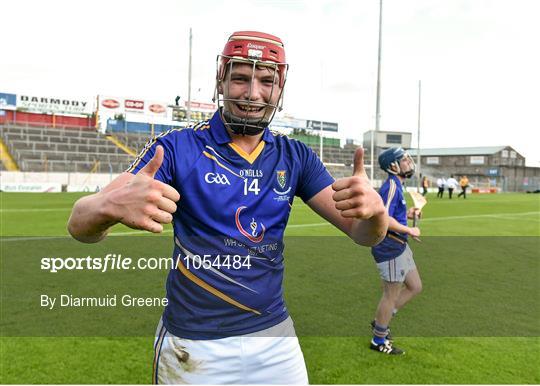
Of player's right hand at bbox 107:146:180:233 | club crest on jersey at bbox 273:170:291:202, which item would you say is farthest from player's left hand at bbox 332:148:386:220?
player's right hand at bbox 107:146:180:233

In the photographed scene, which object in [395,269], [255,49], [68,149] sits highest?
[68,149]

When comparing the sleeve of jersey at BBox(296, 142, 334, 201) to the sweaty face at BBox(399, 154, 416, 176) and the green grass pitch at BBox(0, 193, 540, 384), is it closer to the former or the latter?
the green grass pitch at BBox(0, 193, 540, 384)

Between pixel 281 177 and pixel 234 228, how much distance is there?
358 millimetres

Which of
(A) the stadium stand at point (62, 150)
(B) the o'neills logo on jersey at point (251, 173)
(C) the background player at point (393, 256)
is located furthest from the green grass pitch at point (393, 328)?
(A) the stadium stand at point (62, 150)

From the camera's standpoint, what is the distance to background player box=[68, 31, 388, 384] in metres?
2.08

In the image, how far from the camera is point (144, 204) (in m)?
1.63

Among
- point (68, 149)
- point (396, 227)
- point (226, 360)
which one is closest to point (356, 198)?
point (226, 360)

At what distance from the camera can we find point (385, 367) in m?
4.15

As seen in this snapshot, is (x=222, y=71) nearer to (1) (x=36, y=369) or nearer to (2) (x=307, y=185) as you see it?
(2) (x=307, y=185)

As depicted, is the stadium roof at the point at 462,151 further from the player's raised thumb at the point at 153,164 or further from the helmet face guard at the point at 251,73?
the player's raised thumb at the point at 153,164

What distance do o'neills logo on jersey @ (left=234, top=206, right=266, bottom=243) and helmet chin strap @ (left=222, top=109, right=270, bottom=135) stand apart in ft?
1.27

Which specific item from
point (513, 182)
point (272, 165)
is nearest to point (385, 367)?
point (272, 165)

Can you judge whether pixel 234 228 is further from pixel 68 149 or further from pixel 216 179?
pixel 68 149

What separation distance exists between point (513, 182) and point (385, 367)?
72729 mm
